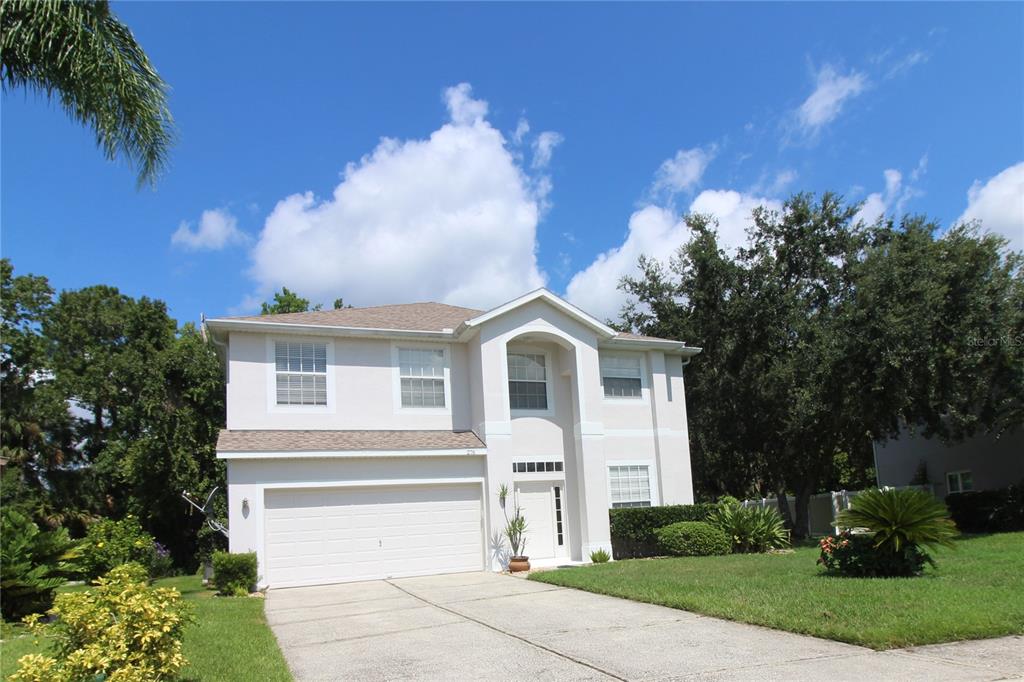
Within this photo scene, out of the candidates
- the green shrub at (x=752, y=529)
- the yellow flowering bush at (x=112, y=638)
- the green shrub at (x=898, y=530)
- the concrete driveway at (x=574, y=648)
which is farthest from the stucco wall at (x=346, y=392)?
the yellow flowering bush at (x=112, y=638)

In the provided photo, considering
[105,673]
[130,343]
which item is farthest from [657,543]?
[130,343]

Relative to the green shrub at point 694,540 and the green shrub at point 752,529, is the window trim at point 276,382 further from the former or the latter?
the green shrub at point 752,529

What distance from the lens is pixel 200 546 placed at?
78.9 feet

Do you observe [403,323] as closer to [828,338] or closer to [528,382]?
[528,382]

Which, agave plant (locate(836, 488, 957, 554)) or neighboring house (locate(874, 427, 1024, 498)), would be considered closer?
agave plant (locate(836, 488, 957, 554))

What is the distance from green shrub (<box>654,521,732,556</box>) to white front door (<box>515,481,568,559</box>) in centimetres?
268

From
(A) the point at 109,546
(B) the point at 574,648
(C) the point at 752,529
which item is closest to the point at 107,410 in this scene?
(A) the point at 109,546

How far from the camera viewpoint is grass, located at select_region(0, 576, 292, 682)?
817cm

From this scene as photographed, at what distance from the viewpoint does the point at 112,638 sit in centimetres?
639

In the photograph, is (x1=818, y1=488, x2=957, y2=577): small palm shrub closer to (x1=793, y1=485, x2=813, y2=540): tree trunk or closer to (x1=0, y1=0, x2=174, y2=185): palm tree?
(x1=0, y1=0, x2=174, y2=185): palm tree

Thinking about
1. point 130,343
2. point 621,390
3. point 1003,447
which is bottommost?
point 1003,447

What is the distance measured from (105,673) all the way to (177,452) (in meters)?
20.7

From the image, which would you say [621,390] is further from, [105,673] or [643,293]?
[105,673]

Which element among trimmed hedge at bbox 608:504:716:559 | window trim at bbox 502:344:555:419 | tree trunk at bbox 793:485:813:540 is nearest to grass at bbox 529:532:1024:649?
trimmed hedge at bbox 608:504:716:559
